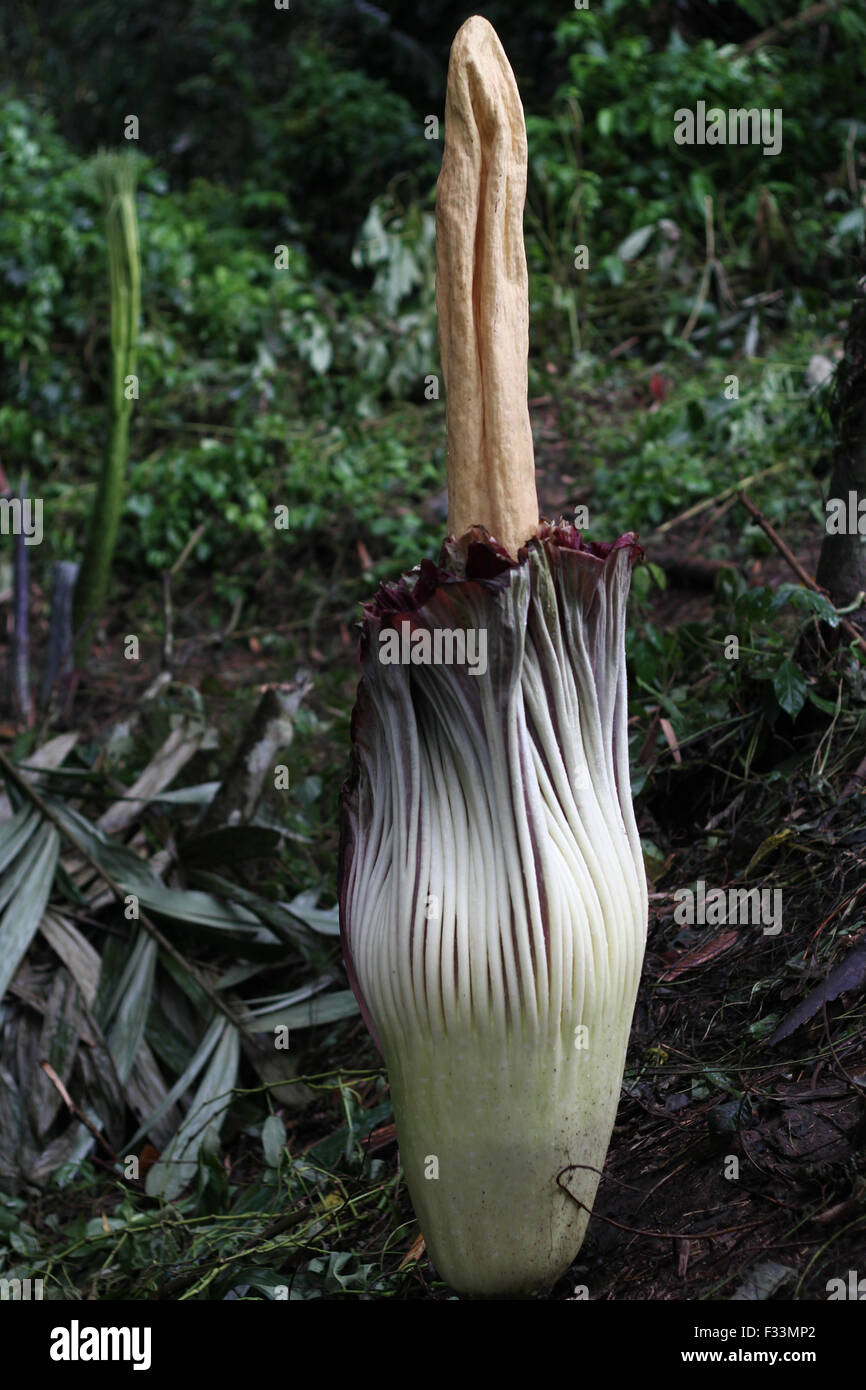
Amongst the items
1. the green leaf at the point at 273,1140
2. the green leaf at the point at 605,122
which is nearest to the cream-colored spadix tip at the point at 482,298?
the green leaf at the point at 273,1140

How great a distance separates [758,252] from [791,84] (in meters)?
1.37

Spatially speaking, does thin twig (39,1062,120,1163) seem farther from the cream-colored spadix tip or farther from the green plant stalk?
the green plant stalk

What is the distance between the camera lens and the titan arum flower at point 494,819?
63.6 inches

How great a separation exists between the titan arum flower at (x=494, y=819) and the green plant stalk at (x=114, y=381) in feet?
11.7

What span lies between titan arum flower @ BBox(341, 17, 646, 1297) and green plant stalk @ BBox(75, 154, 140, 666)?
356cm

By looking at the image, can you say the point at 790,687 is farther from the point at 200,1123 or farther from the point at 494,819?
the point at 200,1123

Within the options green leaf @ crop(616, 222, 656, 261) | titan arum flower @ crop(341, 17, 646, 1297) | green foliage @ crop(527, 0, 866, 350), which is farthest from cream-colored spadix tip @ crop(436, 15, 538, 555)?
green leaf @ crop(616, 222, 656, 261)

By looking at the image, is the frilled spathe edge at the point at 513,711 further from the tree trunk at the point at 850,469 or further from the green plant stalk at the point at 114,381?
the green plant stalk at the point at 114,381

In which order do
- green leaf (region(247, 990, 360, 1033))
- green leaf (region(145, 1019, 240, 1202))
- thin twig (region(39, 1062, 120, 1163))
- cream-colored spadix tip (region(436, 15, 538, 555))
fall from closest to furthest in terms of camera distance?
cream-colored spadix tip (region(436, 15, 538, 555)) < green leaf (region(145, 1019, 240, 1202)) < thin twig (region(39, 1062, 120, 1163)) < green leaf (region(247, 990, 360, 1033))

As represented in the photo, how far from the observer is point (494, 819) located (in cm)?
167

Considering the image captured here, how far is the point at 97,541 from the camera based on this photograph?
522 cm

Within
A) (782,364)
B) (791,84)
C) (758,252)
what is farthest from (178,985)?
(791,84)

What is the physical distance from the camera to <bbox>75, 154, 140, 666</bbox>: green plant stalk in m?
5.05

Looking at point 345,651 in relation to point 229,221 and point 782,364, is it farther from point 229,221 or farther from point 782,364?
point 229,221
